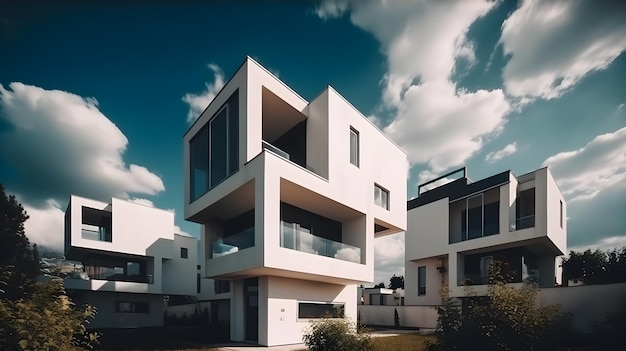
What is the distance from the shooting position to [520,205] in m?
24.6

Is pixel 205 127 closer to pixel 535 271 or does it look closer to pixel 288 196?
pixel 288 196

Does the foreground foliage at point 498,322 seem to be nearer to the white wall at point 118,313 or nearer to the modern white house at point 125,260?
the modern white house at point 125,260

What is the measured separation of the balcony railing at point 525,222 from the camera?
2203 cm

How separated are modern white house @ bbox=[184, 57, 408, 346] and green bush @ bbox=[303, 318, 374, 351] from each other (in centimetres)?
374

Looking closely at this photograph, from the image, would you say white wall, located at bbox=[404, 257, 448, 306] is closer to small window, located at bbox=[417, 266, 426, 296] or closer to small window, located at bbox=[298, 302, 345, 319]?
small window, located at bbox=[417, 266, 426, 296]

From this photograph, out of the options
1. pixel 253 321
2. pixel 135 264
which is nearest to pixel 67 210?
pixel 135 264

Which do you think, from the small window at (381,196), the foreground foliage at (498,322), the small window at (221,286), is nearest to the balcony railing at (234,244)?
the foreground foliage at (498,322)

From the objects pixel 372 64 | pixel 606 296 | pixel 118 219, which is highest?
pixel 372 64

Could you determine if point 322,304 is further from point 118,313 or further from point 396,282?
point 396,282

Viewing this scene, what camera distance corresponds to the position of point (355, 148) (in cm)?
1830

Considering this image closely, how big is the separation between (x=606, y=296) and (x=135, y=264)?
106ft

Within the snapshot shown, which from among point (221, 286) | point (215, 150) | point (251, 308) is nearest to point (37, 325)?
point (251, 308)

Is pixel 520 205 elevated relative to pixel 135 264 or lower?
elevated

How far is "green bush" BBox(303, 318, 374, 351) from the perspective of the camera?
9.30 meters
